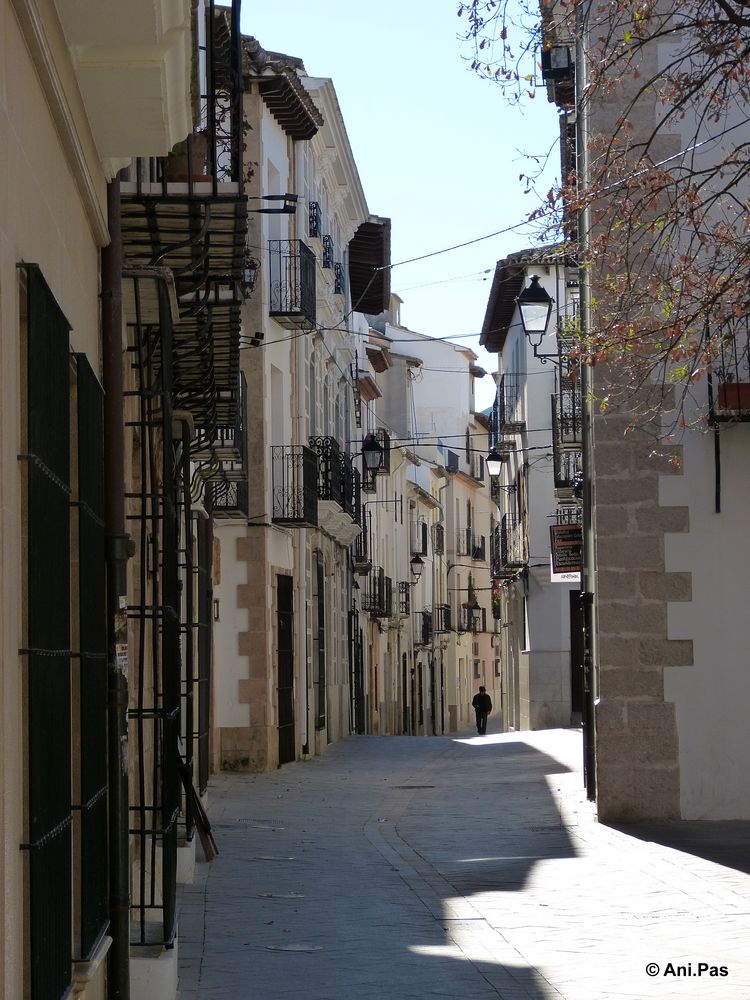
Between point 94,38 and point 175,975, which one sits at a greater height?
point 94,38

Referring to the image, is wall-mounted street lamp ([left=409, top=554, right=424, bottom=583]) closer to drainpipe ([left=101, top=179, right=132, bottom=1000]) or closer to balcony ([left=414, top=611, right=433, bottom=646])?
balcony ([left=414, top=611, right=433, bottom=646])

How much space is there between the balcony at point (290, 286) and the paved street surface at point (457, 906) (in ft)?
28.5

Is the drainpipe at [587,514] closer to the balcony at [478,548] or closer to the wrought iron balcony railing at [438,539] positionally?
the wrought iron balcony railing at [438,539]

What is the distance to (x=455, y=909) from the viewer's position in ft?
31.1

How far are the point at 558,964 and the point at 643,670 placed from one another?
240 inches

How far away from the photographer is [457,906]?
31.5 ft

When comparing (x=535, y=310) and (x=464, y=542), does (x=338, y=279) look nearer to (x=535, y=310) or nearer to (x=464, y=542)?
(x=535, y=310)

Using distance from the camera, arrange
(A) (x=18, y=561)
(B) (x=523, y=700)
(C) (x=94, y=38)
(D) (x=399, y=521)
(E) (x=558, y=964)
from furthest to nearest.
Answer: (D) (x=399, y=521)
(B) (x=523, y=700)
(E) (x=558, y=964)
(C) (x=94, y=38)
(A) (x=18, y=561)

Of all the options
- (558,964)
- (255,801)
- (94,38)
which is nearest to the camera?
(94,38)

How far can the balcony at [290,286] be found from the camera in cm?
2326

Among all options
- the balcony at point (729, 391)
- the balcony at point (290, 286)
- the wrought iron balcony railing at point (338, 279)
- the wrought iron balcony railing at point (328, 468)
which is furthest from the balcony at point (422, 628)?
the balcony at point (729, 391)

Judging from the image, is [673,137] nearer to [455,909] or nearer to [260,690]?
[455,909]

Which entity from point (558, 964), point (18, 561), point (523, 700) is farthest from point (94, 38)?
point (523, 700)

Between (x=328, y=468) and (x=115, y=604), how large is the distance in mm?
19674
